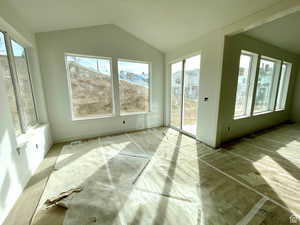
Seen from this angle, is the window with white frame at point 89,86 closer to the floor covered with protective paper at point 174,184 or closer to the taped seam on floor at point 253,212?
the floor covered with protective paper at point 174,184

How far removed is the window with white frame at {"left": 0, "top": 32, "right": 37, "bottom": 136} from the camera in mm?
1894

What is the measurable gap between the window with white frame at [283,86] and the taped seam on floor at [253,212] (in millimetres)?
4694

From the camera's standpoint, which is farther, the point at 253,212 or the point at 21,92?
the point at 21,92

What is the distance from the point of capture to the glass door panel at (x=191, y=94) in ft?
10.8

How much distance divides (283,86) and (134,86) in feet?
17.9

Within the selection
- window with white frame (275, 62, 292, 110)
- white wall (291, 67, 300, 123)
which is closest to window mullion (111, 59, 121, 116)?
window with white frame (275, 62, 292, 110)

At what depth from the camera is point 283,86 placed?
4.70 metres

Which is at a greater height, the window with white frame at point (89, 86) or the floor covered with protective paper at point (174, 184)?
the window with white frame at point (89, 86)

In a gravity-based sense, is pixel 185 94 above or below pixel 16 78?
below

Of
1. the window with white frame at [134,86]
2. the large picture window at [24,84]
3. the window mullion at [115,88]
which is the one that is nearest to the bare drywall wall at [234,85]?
the window with white frame at [134,86]

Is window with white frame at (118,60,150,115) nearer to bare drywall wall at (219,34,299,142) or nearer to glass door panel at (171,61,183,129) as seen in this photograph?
glass door panel at (171,61,183,129)

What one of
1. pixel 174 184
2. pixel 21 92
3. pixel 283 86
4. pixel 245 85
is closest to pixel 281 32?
pixel 245 85

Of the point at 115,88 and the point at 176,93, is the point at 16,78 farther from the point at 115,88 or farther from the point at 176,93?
the point at 176,93

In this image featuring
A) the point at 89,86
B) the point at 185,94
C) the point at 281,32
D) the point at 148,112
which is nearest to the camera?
the point at 281,32
